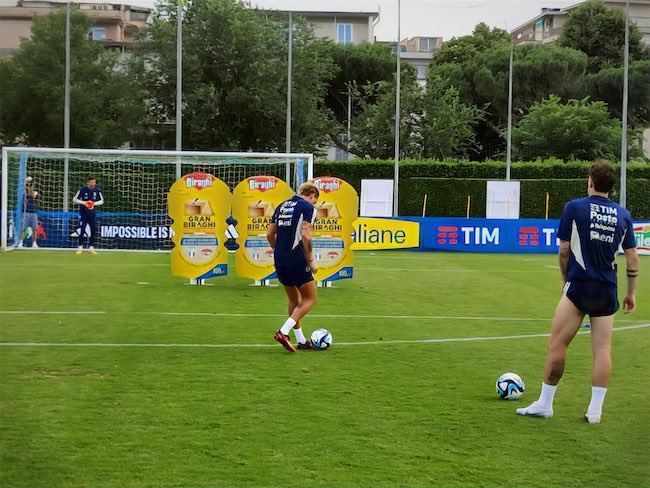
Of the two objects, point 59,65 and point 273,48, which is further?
point 273,48

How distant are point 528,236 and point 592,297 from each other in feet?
81.1

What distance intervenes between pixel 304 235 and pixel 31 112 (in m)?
26.2

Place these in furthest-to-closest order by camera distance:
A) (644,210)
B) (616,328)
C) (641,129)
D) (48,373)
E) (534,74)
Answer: (534,74), (641,129), (644,210), (616,328), (48,373)

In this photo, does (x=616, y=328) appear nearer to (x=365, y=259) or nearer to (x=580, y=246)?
(x=580, y=246)

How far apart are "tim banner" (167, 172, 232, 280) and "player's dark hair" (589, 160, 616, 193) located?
37.8ft

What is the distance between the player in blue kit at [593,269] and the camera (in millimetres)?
7324

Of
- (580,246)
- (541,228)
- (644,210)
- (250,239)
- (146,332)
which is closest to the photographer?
(580,246)

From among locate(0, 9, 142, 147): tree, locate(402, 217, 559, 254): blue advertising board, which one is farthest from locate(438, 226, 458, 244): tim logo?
locate(0, 9, 142, 147): tree

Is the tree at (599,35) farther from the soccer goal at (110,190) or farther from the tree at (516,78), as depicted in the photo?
the soccer goal at (110,190)

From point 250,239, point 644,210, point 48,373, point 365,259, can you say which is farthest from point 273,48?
point 48,373

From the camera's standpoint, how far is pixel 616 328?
13.4m

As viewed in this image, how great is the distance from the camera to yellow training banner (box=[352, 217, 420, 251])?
30.8 metres

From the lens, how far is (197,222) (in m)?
18.2

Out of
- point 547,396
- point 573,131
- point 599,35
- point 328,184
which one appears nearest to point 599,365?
point 547,396
